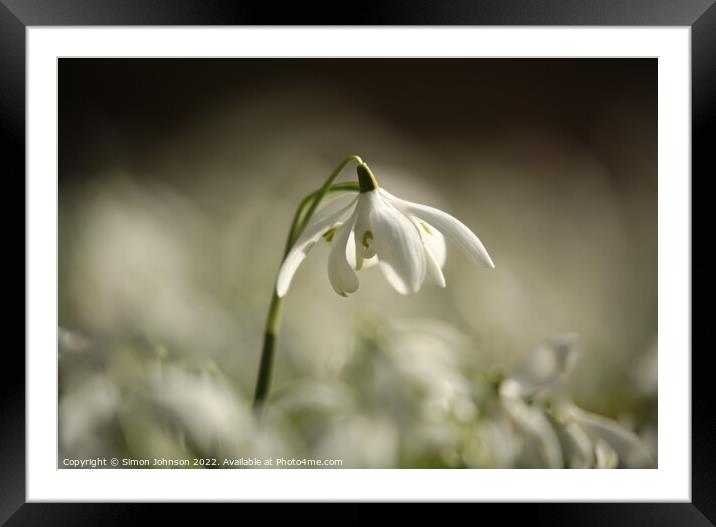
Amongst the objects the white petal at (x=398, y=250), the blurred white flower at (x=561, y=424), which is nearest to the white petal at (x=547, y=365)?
the blurred white flower at (x=561, y=424)

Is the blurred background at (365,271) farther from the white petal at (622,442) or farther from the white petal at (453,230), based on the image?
the white petal at (453,230)

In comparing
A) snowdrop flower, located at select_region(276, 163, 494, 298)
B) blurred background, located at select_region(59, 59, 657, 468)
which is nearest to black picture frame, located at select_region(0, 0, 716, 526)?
blurred background, located at select_region(59, 59, 657, 468)

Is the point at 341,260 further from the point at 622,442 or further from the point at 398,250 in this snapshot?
the point at 622,442

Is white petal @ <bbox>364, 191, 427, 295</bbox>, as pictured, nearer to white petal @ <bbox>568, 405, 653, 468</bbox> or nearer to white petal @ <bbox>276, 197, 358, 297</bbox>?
white petal @ <bbox>276, 197, 358, 297</bbox>

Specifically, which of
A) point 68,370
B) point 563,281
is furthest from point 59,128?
point 563,281

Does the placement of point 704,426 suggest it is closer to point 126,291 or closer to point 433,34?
point 433,34
